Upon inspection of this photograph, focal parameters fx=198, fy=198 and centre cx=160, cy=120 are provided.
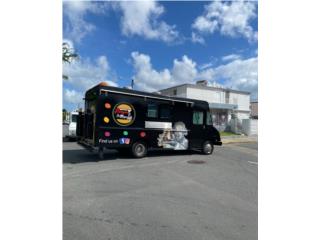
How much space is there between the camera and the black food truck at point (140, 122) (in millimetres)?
7746

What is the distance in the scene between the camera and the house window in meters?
8.80

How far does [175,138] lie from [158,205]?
591 cm

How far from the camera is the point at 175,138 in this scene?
959cm

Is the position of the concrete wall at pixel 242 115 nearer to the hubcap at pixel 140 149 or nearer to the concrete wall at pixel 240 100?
the concrete wall at pixel 240 100

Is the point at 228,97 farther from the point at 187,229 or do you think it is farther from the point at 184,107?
the point at 187,229

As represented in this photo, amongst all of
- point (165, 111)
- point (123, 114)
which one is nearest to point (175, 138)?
point (165, 111)

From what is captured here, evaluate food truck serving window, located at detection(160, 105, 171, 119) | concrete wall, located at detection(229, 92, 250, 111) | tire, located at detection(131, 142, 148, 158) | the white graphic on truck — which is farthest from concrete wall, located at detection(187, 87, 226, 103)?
tire, located at detection(131, 142, 148, 158)

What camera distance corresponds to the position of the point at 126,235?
2729 mm

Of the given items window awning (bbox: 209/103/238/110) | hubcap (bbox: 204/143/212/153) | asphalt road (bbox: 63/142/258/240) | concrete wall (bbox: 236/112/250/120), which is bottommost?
asphalt road (bbox: 63/142/258/240)

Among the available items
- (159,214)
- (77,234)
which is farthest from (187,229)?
(77,234)

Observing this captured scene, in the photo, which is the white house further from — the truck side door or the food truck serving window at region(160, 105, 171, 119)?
the food truck serving window at region(160, 105, 171, 119)

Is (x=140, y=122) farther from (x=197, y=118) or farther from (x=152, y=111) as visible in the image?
(x=197, y=118)
